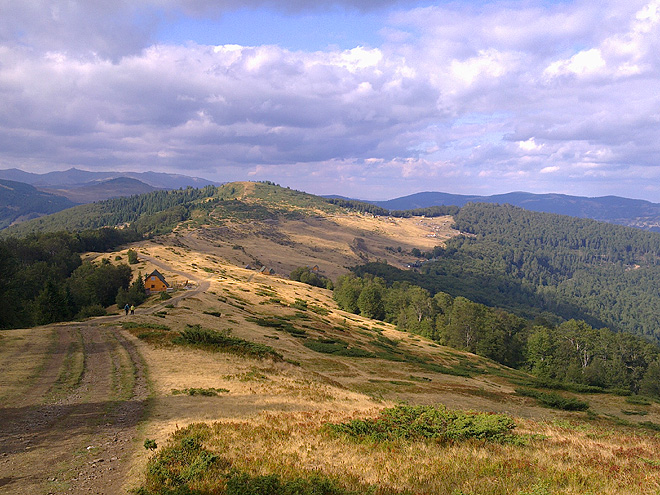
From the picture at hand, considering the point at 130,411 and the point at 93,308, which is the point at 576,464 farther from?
the point at 93,308

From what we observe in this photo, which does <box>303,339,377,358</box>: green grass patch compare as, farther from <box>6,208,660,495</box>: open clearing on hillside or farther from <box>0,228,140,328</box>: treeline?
<box>0,228,140,328</box>: treeline

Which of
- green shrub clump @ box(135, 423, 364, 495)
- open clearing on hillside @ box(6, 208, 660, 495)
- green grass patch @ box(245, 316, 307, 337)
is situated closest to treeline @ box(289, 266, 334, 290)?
green grass patch @ box(245, 316, 307, 337)

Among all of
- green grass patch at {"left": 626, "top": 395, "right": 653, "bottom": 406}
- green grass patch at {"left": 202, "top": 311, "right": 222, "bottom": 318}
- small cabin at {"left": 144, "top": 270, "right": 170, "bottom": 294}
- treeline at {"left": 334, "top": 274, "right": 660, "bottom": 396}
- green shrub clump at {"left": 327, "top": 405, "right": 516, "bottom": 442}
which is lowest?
treeline at {"left": 334, "top": 274, "right": 660, "bottom": 396}

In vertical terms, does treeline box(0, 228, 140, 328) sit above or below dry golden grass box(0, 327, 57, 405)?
below

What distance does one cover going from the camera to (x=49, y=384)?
2081cm

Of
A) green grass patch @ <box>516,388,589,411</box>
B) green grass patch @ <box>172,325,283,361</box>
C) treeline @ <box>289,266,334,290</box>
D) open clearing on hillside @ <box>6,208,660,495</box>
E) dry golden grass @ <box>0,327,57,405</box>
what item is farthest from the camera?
treeline @ <box>289,266,334,290</box>

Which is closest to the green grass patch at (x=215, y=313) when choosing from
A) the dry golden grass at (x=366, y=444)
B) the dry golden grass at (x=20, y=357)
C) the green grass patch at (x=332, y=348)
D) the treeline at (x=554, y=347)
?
the dry golden grass at (x=366, y=444)

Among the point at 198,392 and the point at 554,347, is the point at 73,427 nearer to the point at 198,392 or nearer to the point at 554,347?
the point at 198,392

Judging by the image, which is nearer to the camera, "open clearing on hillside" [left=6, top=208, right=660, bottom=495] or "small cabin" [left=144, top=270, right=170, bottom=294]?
"open clearing on hillside" [left=6, top=208, right=660, bottom=495]

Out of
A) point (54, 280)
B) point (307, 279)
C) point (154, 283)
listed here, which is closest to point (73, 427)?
point (154, 283)

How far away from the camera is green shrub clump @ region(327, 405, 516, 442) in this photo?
587 inches

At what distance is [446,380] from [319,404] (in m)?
26.4

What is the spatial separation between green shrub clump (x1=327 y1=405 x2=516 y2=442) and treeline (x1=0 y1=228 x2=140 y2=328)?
60.8m

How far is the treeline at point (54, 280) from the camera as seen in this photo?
57688mm
